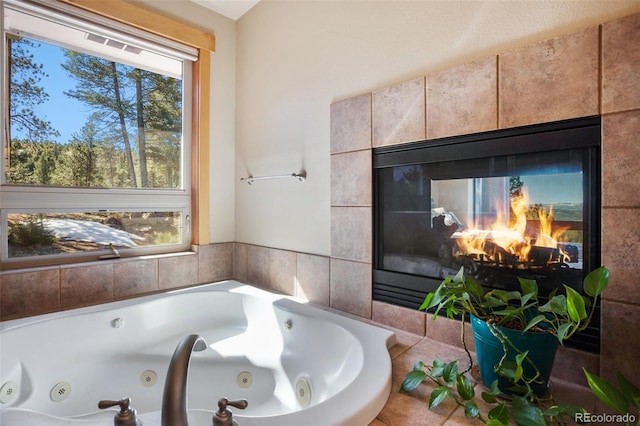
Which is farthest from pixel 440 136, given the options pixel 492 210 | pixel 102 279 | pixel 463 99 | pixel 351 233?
pixel 102 279

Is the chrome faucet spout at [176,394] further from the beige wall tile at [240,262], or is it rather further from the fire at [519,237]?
the beige wall tile at [240,262]

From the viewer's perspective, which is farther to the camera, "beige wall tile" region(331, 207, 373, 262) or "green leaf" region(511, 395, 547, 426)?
"beige wall tile" region(331, 207, 373, 262)

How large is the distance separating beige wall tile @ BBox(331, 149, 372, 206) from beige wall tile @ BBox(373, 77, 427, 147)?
0.40 feet

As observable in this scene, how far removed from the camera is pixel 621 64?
0.96m

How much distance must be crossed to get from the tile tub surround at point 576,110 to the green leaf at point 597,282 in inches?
9.2

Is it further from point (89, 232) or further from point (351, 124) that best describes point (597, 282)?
point (89, 232)

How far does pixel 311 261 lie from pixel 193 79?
5.28 feet

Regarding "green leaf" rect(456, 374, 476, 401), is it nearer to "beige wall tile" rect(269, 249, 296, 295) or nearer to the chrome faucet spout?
the chrome faucet spout

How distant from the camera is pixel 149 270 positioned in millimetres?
2059

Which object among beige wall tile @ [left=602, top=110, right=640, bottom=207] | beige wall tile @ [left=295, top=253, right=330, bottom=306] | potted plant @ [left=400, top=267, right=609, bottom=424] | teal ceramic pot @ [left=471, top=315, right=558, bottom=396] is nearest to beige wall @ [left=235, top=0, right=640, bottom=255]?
beige wall tile @ [left=295, top=253, right=330, bottom=306]

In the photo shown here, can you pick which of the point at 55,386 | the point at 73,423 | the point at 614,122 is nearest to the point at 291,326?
the point at 73,423

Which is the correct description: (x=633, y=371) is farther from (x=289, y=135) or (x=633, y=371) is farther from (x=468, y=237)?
(x=289, y=135)

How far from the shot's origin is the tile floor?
2.83ft

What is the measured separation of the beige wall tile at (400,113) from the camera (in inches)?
55.3
